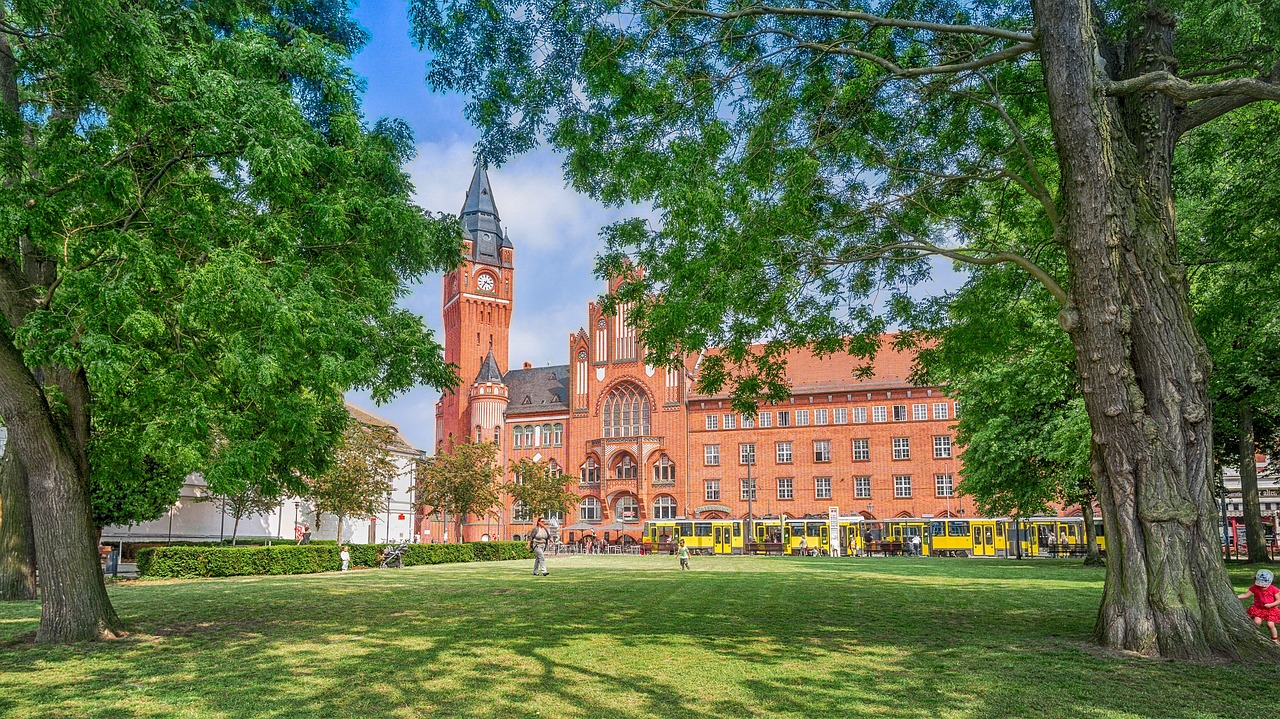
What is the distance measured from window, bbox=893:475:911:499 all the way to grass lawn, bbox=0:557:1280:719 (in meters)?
45.9

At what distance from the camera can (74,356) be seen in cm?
834

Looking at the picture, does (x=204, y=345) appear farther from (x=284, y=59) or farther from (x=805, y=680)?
(x=805, y=680)

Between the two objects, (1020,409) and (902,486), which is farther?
(902,486)

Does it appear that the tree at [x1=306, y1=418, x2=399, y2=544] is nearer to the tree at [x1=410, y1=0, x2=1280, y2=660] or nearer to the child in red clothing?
the tree at [x1=410, y1=0, x2=1280, y2=660]

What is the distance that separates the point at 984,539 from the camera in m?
46.0

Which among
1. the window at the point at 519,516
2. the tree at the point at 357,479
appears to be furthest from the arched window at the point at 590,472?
the tree at the point at 357,479

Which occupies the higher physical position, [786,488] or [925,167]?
[925,167]

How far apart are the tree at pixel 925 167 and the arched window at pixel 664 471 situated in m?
52.0

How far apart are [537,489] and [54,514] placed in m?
44.7

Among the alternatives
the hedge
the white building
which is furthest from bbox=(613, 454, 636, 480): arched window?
the hedge

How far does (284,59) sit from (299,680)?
6.60 metres

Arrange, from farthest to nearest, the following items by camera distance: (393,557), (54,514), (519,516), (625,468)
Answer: (519,516) < (625,468) < (393,557) < (54,514)

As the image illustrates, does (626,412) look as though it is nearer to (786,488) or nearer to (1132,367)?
(786,488)

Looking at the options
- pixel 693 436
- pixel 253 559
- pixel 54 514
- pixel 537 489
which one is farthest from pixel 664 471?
pixel 54 514
